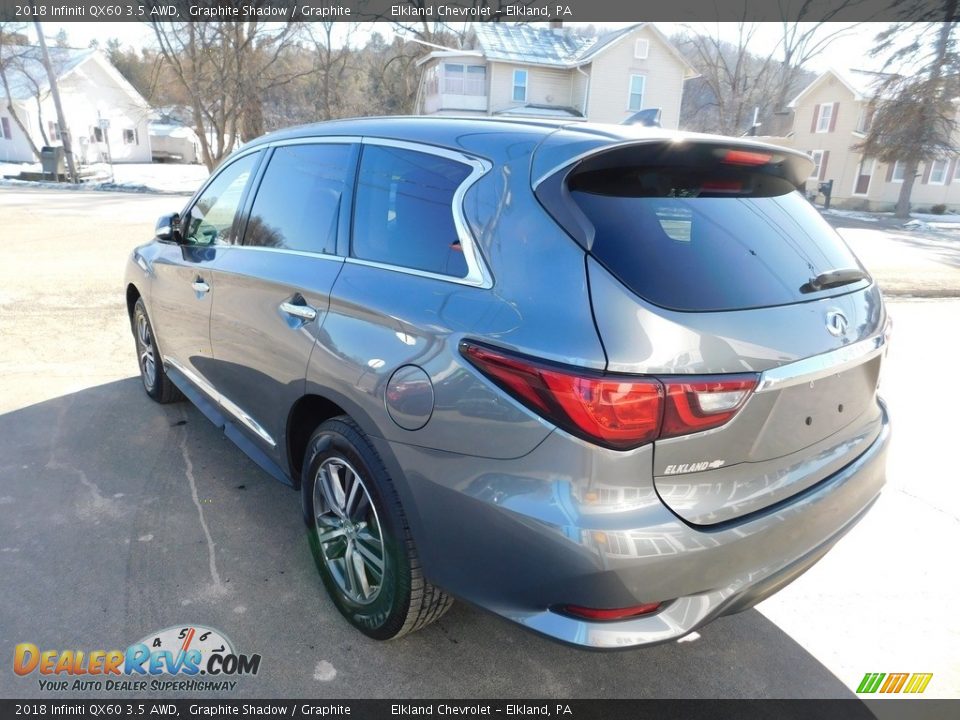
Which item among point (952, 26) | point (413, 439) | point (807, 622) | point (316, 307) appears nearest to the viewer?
point (413, 439)

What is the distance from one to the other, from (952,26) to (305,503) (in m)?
37.7

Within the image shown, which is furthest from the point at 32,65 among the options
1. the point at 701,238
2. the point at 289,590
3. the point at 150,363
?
the point at 701,238

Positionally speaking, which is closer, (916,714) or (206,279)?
(916,714)

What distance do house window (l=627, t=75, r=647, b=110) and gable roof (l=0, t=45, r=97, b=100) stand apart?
3236 cm

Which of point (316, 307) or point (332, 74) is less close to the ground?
point (332, 74)

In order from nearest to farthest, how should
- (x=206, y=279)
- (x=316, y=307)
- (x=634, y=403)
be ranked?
1. (x=634, y=403)
2. (x=316, y=307)
3. (x=206, y=279)

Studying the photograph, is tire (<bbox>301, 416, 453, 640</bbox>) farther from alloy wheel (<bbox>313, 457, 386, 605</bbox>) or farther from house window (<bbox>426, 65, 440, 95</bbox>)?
house window (<bbox>426, 65, 440, 95</bbox>)

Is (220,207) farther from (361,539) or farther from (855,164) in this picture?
(855,164)

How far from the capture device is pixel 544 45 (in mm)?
35875

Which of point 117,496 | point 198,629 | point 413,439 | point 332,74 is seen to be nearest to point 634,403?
point 413,439

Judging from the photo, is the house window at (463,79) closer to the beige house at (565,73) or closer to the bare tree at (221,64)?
the beige house at (565,73)

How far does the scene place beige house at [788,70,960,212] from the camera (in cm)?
3512

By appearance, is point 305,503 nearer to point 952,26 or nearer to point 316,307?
point 316,307

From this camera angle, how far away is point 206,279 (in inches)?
133
